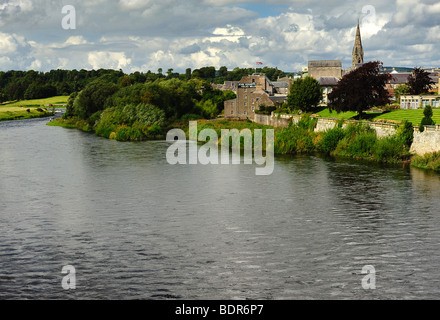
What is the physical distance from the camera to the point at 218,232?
30922 mm

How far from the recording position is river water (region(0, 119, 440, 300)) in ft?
75.3

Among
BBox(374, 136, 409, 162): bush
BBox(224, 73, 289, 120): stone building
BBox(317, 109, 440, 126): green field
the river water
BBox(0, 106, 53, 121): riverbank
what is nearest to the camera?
the river water

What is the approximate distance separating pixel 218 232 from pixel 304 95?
74209 millimetres

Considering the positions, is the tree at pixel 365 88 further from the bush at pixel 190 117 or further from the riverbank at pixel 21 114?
the riverbank at pixel 21 114

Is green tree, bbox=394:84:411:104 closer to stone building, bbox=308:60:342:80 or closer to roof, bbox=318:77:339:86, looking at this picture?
roof, bbox=318:77:339:86

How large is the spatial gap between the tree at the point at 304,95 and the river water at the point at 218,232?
48083 mm

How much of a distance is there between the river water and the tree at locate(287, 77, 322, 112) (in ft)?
158

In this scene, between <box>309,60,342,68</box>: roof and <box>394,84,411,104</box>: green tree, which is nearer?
<box>394,84,411,104</box>: green tree

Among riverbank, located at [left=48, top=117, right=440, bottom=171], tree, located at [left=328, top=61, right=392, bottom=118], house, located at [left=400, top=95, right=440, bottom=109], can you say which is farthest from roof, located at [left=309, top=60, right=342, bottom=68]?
tree, located at [left=328, top=61, right=392, bottom=118]

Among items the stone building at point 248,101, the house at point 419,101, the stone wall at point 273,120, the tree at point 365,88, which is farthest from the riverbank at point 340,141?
the stone building at point 248,101

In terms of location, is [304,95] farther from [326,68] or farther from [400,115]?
[326,68]

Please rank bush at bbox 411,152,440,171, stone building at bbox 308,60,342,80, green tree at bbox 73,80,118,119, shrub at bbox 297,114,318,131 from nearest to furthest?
bush at bbox 411,152,440,171 < shrub at bbox 297,114,318,131 < green tree at bbox 73,80,118,119 < stone building at bbox 308,60,342,80
